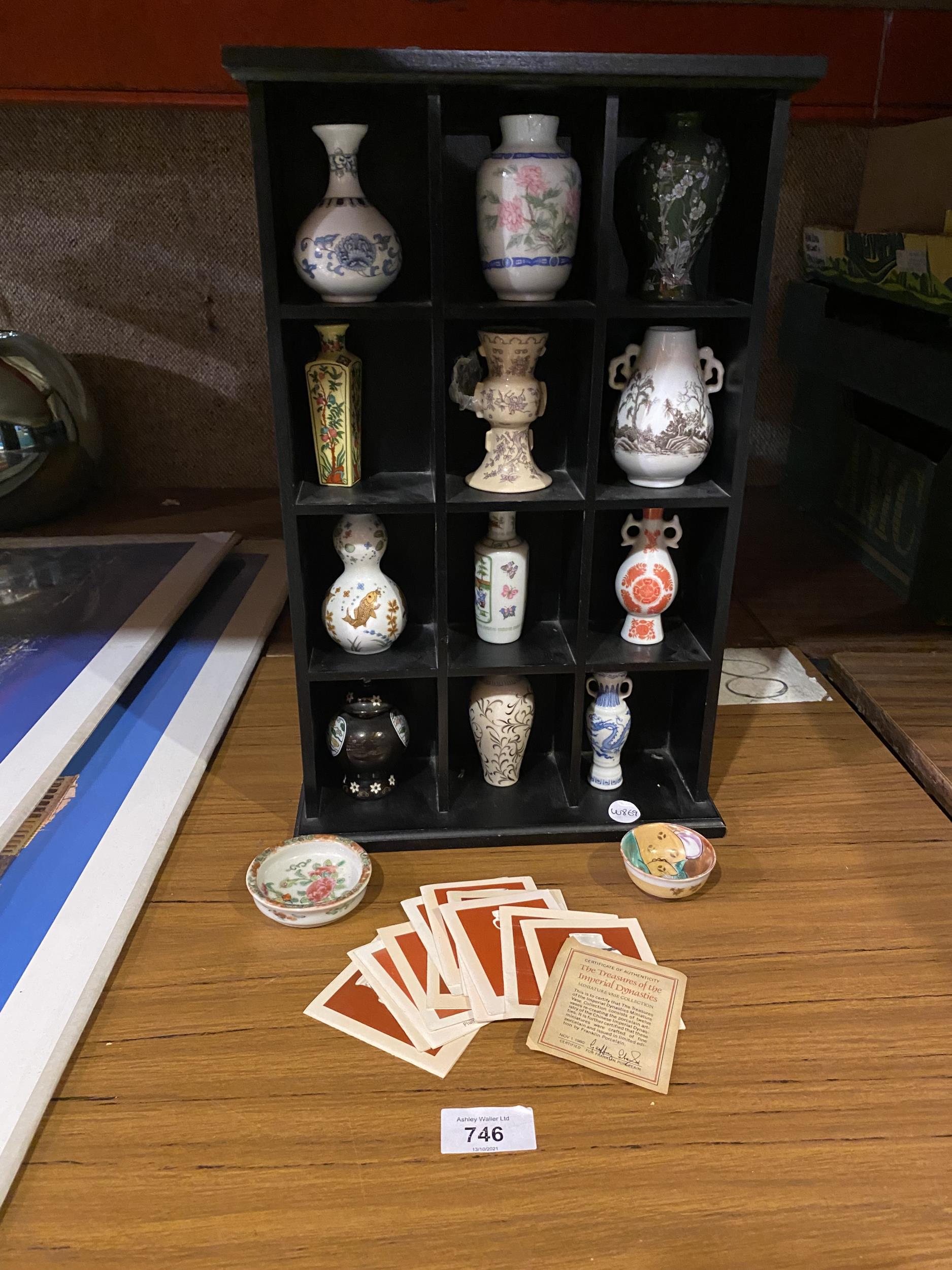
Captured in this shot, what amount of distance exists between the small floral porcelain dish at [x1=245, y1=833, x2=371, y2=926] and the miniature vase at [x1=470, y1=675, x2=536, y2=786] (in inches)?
10.2

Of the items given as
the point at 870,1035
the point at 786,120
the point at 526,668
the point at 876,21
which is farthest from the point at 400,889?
the point at 876,21

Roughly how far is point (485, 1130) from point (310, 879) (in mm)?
461

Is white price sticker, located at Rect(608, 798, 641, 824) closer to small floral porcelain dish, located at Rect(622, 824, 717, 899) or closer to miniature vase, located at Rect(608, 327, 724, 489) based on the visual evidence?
small floral porcelain dish, located at Rect(622, 824, 717, 899)

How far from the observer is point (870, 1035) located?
3.77ft

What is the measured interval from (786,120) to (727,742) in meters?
1.03

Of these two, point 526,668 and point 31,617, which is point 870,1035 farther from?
point 31,617

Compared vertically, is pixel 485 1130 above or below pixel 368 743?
below

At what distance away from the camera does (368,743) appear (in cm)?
148

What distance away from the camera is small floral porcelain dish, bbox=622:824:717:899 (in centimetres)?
135

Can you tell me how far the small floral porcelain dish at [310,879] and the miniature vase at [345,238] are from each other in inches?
30.3

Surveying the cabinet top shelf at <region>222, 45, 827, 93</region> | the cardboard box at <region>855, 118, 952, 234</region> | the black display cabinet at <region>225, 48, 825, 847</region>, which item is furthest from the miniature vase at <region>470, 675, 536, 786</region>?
the cardboard box at <region>855, 118, 952, 234</region>

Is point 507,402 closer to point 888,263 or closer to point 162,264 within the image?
point 888,263

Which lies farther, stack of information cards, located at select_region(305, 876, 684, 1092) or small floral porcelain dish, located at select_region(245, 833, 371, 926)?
small floral porcelain dish, located at select_region(245, 833, 371, 926)

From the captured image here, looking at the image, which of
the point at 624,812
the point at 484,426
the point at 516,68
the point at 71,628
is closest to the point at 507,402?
the point at 484,426
